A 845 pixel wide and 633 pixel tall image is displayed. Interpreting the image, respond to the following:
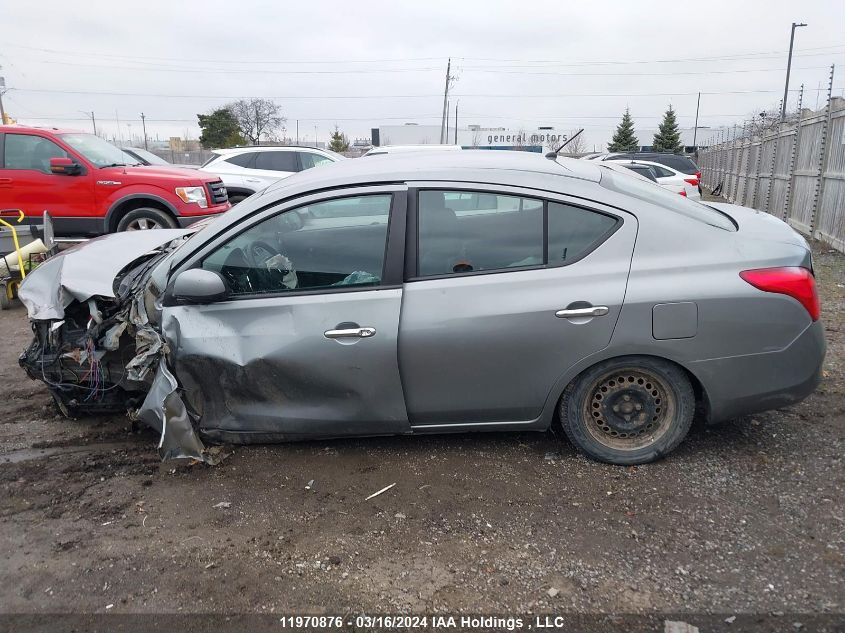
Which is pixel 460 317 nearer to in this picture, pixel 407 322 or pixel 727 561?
pixel 407 322

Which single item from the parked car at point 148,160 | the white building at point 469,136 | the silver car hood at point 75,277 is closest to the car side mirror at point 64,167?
the parked car at point 148,160

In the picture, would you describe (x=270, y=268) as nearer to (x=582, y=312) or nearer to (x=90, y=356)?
(x=90, y=356)

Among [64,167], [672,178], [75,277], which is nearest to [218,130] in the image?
[672,178]

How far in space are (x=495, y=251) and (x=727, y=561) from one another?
1.79 m

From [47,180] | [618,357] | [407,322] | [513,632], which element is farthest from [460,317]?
[47,180]

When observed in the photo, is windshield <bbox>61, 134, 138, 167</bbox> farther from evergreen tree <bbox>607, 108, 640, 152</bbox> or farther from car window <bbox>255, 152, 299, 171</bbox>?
evergreen tree <bbox>607, 108, 640, 152</bbox>

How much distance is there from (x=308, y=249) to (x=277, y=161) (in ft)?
30.9

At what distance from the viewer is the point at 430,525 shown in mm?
2975

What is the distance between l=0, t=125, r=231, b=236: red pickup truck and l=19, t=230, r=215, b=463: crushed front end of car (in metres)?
4.70

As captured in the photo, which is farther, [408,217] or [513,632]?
[408,217]

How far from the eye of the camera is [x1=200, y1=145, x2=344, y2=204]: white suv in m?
11.8

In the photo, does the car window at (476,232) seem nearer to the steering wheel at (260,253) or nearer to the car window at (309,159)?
the steering wheel at (260,253)

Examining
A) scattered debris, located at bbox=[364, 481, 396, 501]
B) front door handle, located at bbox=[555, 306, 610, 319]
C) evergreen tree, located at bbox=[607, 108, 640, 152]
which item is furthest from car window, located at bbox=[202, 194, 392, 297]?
evergreen tree, located at bbox=[607, 108, 640, 152]

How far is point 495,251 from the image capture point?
3.25 metres
